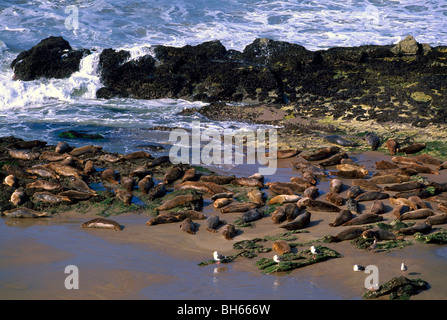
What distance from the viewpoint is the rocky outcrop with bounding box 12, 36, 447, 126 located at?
13.9 meters

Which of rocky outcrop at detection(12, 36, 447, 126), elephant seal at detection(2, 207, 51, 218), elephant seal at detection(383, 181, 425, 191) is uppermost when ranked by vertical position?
rocky outcrop at detection(12, 36, 447, 126)

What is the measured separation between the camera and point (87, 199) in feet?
27.5

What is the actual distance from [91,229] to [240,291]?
9.57 ft

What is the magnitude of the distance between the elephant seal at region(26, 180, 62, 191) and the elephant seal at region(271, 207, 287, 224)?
3.74 m

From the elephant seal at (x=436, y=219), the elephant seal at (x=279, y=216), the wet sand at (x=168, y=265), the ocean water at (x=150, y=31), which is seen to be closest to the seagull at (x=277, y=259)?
the wet sand at (x=168, y=265)

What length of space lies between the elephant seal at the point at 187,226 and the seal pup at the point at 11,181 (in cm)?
336

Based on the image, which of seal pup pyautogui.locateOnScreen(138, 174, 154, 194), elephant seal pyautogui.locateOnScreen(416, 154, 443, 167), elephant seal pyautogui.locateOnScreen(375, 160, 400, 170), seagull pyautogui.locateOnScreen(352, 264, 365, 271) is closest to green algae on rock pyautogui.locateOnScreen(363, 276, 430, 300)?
seagull pyautogui.locateOnScreen(352, 264, 365, 271)

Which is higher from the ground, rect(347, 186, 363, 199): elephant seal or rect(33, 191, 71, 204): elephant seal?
rect(347, 186, 363, 199): elephant seal

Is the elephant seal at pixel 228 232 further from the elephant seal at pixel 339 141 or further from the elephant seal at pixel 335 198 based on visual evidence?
the elephant seal at pixel 339 141

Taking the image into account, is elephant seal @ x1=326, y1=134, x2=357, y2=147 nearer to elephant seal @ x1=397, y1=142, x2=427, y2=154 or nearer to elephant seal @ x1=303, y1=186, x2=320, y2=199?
elephant seal @ x1=397, y1=142, x2=427, y2=154

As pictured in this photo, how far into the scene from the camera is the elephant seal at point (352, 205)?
25.3 ft

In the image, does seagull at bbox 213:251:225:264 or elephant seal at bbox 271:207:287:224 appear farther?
elephant seal at bbox 271:207:287:224

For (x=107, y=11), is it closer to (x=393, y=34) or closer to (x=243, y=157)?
(x=393, y=34)

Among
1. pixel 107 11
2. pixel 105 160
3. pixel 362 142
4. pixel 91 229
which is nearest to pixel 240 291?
pixel 91 229
